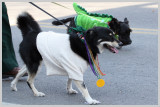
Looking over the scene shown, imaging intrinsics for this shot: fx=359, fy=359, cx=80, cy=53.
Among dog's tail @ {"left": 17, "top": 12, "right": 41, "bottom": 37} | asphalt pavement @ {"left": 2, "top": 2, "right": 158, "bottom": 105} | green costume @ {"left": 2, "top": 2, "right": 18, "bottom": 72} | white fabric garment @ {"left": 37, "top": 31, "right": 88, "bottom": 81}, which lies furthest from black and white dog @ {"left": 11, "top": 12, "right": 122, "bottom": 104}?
green costume @ {"left": 2, "top": 2, "right": 18, "bottom": 72}

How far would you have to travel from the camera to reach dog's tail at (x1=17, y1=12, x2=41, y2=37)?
5355 mm

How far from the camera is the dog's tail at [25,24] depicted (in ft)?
17.6

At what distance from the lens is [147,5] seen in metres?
13.8

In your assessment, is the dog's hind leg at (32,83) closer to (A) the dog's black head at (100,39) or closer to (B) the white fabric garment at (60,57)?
(B) the white fabric garment at (60,57)

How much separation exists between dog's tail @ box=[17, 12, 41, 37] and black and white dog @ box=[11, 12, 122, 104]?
159 mm

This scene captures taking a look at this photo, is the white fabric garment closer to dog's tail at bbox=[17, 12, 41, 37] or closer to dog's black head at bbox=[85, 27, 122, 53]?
dog's black head at bbox=[85, 27, 122, 53]

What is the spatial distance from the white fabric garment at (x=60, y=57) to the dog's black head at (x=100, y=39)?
0.25m

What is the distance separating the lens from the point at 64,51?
190 inches

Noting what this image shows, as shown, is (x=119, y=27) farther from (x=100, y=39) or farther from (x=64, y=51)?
(x=64, y=51)

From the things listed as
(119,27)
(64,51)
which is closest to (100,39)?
(64,51)

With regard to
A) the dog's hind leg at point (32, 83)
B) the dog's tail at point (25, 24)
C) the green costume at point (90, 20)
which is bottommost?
the dog's hind leg at point (32, 83)

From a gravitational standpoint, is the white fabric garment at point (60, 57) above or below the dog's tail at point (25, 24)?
below

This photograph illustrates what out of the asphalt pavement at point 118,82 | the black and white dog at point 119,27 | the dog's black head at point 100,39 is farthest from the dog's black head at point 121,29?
the dog's black head at point 100,39

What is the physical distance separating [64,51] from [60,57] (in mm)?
97
